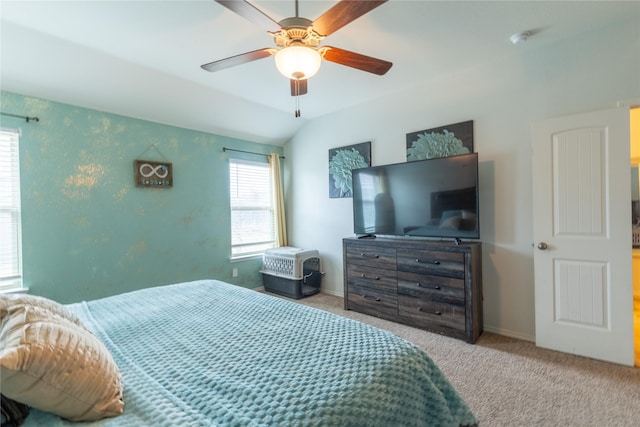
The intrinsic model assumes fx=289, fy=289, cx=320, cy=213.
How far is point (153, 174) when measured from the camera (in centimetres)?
341

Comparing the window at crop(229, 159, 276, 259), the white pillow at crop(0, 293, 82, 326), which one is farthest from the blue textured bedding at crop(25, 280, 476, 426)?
the window at crop(229, 159, 276, 259)

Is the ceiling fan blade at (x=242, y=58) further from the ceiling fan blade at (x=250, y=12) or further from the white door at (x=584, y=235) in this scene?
the white door at (x=584, y=235)

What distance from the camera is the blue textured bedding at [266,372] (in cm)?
85

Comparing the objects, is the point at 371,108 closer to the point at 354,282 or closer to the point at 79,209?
the point at 354,282

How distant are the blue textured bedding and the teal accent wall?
164 cm

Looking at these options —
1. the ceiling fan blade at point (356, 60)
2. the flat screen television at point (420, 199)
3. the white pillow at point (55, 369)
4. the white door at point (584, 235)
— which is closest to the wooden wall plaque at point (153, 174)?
the flat screen television at point (420, 199)

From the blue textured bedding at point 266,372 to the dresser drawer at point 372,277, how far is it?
5.46 feet

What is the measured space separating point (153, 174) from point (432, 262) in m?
3.26

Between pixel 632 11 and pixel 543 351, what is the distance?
2.68m

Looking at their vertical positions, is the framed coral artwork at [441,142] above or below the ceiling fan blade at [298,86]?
below

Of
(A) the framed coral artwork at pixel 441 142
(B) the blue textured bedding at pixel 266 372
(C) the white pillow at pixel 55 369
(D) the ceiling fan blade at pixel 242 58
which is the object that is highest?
(D) the ceiling fan blade at pixel 242 58

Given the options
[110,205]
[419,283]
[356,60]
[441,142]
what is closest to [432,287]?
[419,283]

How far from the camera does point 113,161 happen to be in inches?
124

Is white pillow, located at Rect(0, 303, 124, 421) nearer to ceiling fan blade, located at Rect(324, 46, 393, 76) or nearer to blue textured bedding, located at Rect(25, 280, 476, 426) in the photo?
blue textured bedding, located at Rect(25, 280, 476, 426)
